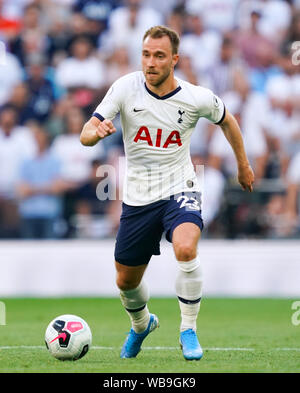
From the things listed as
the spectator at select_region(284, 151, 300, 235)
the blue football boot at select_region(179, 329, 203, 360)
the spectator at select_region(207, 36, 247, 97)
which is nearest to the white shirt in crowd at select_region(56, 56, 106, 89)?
the spectator at select_region(207, 36, 247, 97)

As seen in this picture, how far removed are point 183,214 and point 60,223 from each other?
6.67m

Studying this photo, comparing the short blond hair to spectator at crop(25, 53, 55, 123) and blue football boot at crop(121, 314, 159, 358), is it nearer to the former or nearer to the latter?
blue football boot at crop(121, 314, 159, 358)

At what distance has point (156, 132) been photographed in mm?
6988

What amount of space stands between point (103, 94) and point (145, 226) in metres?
8.06

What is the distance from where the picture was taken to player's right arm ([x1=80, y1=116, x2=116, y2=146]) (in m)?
6.29

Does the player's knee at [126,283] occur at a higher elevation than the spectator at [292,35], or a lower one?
lower

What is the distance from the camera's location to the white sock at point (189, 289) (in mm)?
6652

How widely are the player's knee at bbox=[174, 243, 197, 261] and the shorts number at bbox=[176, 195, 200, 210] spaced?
1.43ft

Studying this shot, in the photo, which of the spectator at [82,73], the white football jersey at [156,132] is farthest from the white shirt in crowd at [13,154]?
the white football jersey at [156,132]

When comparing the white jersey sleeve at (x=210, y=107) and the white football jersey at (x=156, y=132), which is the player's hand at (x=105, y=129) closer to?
the white football jersey at (x=156, y=132)

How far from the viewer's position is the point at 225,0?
1564 centimetres

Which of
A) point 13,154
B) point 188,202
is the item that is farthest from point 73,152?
point 188,202
